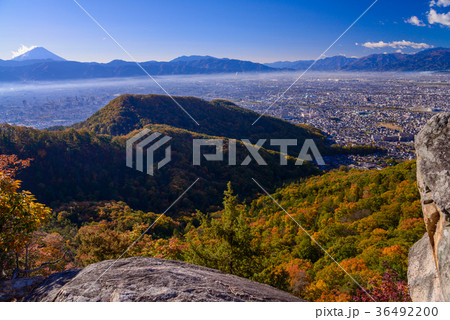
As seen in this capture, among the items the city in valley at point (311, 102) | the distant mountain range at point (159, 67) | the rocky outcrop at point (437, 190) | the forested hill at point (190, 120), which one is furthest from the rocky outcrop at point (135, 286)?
the distant mountain range at point (159, 67)

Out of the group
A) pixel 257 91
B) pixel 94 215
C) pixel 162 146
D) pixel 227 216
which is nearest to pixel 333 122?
pixel 257 91

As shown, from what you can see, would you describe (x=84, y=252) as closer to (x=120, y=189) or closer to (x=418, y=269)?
(x=418, y=269)

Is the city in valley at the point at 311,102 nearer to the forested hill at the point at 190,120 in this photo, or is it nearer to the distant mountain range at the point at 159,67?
the distant mountain range at the point at 159,67

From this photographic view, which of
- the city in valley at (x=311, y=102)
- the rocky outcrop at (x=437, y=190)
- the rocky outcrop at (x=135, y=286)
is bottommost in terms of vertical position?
the rocky outcrop at (x=135, y=286)

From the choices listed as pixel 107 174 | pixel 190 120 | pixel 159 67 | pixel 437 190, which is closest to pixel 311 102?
pixel 190 120

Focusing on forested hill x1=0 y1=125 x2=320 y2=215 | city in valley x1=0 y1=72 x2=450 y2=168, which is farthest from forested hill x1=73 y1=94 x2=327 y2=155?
forested hill x1=0 y1=125 x2=320 y2=215

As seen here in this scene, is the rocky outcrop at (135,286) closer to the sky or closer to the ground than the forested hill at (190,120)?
closer to the ground
